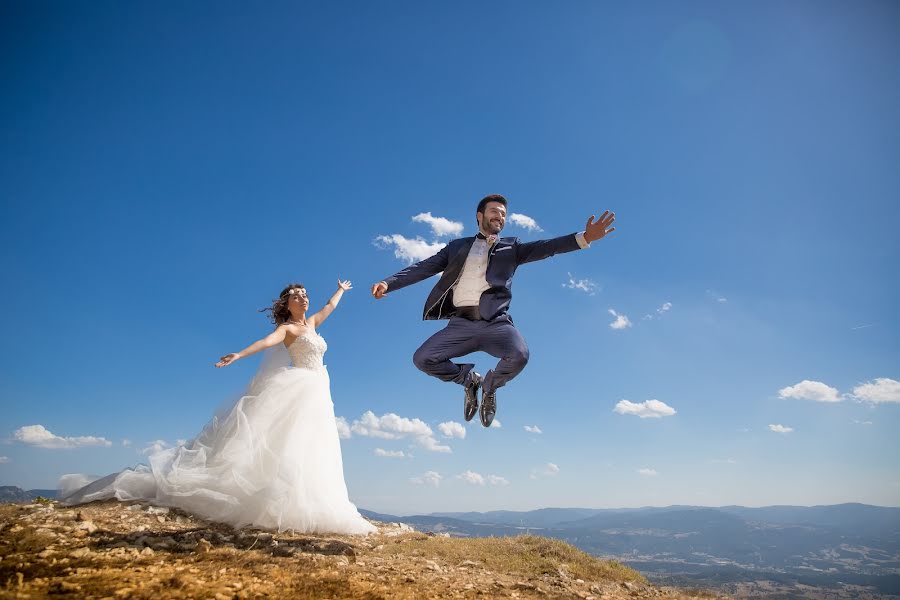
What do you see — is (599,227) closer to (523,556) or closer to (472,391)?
(472,391)

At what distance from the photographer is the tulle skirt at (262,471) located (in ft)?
24.1

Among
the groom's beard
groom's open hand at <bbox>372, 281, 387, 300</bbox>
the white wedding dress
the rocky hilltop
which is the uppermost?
the groom's beard

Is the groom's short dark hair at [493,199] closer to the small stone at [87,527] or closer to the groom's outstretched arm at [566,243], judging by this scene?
the groom's outstretched arm at [566,243]

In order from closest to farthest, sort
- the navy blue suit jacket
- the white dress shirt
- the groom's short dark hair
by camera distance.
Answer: the navy blue suit jacket → the white dress shirt → the groom's short dark hair

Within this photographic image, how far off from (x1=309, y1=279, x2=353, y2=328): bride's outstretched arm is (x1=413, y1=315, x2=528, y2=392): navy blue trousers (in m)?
2.61

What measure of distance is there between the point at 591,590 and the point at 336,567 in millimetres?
3258

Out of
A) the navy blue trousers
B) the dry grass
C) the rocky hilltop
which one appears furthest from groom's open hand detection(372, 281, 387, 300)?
the dry grass

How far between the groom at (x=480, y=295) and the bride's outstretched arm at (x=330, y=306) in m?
2.30

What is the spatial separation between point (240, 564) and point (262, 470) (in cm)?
251

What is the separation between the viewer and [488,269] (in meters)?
8.27

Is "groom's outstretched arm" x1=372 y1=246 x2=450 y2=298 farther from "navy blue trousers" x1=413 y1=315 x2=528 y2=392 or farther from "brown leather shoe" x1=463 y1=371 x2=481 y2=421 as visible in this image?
"brown leather shoe" x1=463 y1=371 x2=481 y2=421

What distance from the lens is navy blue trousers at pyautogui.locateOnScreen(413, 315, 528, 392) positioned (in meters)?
7.88

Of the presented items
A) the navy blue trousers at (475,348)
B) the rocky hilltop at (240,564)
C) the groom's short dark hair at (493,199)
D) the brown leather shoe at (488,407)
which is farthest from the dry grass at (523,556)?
the groom's short dark hair at (493,199)

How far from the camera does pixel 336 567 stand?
5.69 metres
